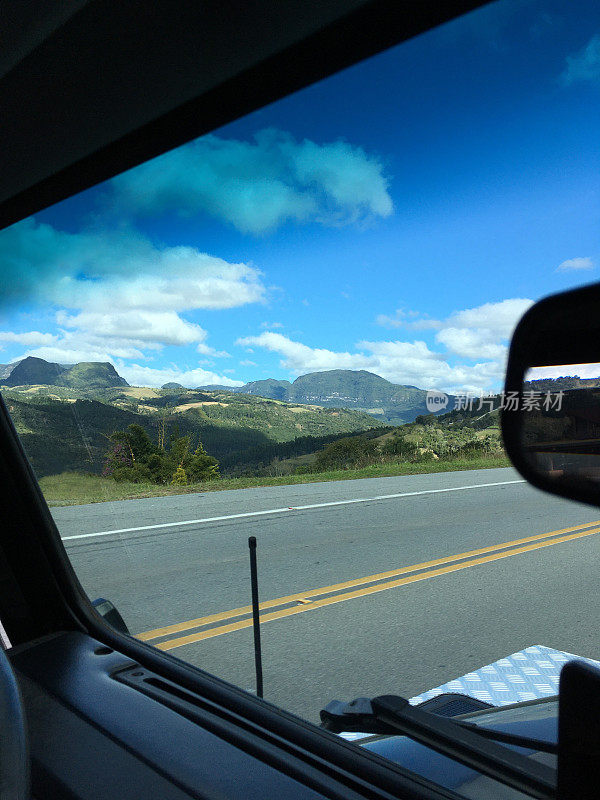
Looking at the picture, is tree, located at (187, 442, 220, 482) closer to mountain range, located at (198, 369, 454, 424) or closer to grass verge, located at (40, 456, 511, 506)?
grass verge, located at (40, 456, 511, 506)

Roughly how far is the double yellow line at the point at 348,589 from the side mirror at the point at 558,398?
310 centimetres

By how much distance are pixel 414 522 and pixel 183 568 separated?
2844 mm

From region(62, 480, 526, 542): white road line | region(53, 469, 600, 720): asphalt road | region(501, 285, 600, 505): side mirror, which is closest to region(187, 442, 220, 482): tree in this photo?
region(53, 469, 600, 720): asphalt road

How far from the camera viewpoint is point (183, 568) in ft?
17.1

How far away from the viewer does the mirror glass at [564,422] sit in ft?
2.47

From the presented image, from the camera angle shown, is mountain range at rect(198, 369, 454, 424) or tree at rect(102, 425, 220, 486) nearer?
mountain range at rect(198, 369, 454, 424)

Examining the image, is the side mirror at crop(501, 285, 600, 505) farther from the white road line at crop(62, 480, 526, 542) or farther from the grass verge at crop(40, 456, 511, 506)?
the white road line at crop(62, 480, 526, 542)

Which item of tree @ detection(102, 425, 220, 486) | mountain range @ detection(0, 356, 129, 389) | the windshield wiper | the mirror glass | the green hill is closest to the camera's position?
the mirror glass

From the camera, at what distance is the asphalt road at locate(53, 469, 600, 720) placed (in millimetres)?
3332

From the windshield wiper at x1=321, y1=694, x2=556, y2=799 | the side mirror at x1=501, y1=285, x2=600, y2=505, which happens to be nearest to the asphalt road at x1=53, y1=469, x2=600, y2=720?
the windshield wiper at x1=321, y1=694, x2=556, y2=799

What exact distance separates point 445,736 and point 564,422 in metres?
0.92

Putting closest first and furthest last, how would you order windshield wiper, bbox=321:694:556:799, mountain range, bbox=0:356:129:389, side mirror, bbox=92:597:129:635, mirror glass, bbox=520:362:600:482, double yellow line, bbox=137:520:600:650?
mirror glass, bbox=520:362:600:482 < windshield wiper, bbox=321:694:556:799 < side mirror, bbox=92:597:129:635 < mountain range, bbox=0:356:129:389 < double yellow line, bbox=137:520:600:650

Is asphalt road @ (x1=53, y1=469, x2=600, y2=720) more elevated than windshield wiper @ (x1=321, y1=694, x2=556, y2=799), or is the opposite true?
windshield wiper @ (x1=321, y1=694, x2=556, y2=799)

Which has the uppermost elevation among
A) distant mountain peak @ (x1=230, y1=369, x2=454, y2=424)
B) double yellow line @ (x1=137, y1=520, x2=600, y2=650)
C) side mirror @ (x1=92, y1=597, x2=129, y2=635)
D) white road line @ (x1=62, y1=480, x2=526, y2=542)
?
distant mountain peak @ (x1=230, y1=369, x2=454, y2=424)
